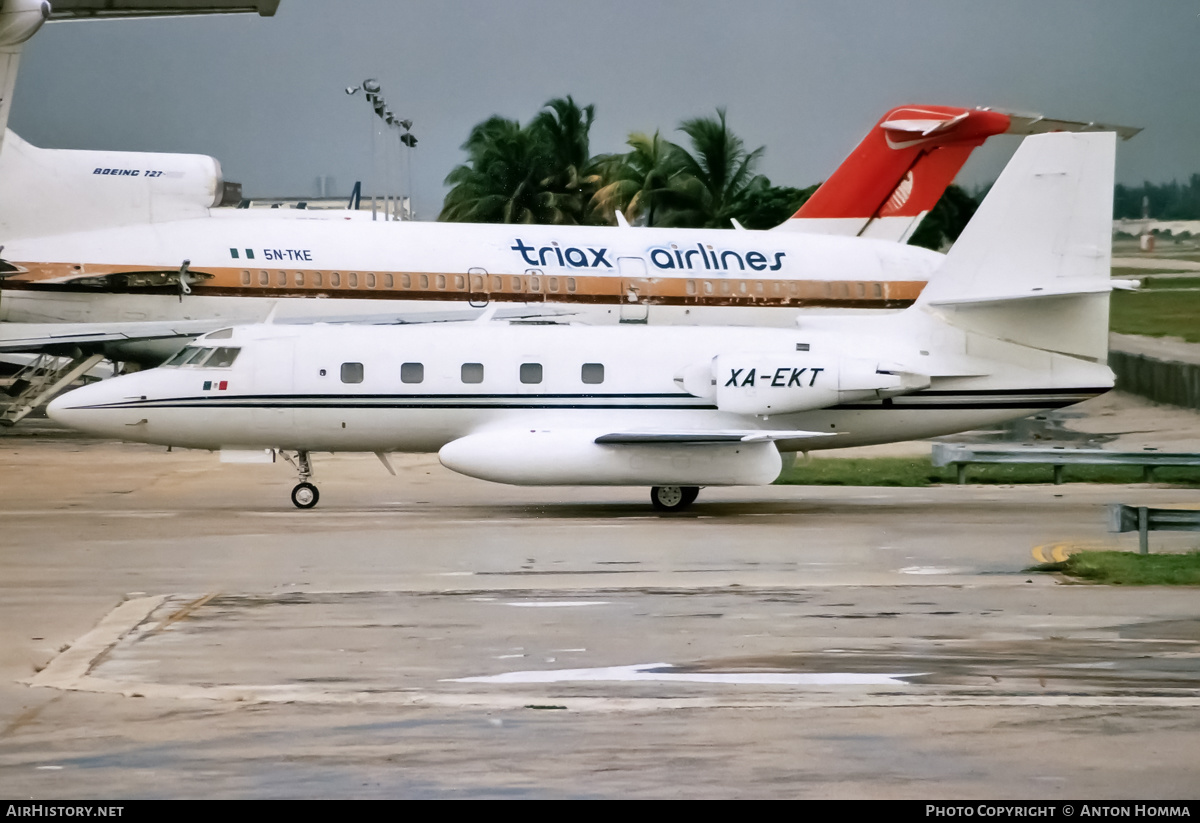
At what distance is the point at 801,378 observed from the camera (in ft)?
68.8

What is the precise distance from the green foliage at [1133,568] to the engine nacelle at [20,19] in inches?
476

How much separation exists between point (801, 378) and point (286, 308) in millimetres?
12158

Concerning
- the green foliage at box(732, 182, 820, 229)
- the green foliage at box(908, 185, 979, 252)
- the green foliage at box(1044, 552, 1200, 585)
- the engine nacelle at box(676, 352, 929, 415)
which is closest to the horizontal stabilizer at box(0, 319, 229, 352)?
the engine nacelle at box(676, 352, 929, 415)

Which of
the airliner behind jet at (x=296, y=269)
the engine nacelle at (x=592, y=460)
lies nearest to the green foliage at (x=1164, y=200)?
the airliner behind jet at (x=296, y=269)

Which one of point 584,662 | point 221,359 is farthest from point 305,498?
point 584,662

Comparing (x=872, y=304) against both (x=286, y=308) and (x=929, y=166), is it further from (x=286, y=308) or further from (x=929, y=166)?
(x=286, y=308)

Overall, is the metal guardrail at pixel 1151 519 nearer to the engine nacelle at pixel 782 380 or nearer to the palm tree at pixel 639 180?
the engine nacelle at pixel 782 380

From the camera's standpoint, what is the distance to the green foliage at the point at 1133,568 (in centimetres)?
1388

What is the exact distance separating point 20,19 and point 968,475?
16318 mm

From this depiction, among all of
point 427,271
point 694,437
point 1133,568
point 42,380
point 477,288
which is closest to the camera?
point 1133,568

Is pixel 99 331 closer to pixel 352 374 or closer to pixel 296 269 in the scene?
pixel 296 269

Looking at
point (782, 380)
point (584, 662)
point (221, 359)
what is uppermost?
point (221, 359)

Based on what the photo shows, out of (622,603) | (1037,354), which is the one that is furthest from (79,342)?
(622,603)

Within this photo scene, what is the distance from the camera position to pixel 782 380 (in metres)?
21.0
